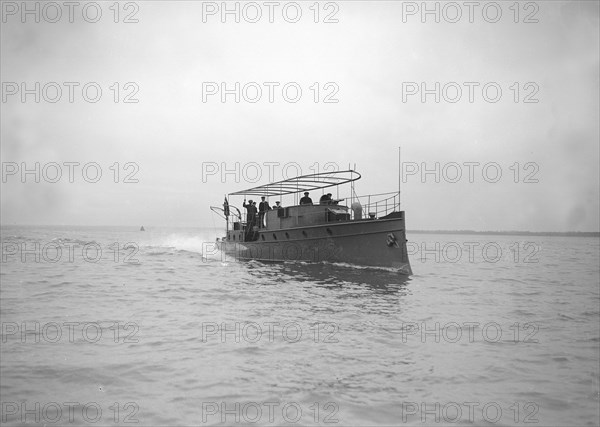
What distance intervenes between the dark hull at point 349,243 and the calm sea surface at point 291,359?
513 centimetres

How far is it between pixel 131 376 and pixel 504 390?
17.1 ft

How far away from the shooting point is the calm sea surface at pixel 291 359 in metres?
4.65

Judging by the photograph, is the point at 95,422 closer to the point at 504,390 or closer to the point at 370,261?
the point at 504,390

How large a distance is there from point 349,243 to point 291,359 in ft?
41.9

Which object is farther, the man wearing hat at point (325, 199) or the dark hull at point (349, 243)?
the man wearing hat at point (325, 199)

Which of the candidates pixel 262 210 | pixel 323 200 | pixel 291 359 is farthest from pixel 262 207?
pixel 291 359

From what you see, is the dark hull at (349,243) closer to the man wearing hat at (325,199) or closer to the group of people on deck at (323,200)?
the group of people on deck at (323,200)

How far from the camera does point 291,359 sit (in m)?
6.32

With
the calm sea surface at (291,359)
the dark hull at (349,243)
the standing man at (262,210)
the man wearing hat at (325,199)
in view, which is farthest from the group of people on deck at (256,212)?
the calm sea surface at (291,359)

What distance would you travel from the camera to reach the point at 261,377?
558 cm

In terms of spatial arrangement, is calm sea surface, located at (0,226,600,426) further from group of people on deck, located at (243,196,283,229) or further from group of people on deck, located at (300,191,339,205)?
group of people on deck, located at (243,196,283,229)

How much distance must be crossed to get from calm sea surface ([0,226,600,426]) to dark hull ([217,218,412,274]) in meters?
5.13

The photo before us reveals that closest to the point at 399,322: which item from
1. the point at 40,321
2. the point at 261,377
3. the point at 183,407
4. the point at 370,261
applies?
the point at 261,377

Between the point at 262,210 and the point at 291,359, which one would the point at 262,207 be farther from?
the point at 291,359
